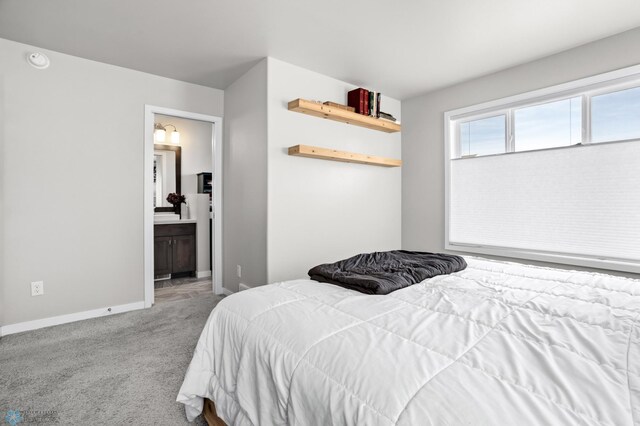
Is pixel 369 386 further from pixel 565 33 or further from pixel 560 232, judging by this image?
pixel 565 33

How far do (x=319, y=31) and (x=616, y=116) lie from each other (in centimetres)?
261

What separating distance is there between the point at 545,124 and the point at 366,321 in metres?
3.04

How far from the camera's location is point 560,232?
2996 millimetres

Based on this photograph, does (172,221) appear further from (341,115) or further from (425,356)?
(425,356)

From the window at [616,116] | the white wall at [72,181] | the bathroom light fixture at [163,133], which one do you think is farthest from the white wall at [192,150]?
the window at [616,116]

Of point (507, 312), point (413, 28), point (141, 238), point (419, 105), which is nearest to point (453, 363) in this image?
point (507, 312)

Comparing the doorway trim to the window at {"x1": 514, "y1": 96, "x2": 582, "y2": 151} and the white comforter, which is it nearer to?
the white comforter

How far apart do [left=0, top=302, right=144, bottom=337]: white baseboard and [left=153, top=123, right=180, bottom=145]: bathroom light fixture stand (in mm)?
2905

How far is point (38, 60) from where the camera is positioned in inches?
112

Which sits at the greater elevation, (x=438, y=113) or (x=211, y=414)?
(x=438, y=113)

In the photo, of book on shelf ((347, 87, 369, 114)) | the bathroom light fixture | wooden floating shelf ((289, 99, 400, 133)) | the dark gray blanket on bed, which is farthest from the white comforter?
the bathroom light fixture

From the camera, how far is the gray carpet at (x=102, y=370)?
1.75 meters

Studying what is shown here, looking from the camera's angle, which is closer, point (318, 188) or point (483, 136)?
point (318, 188)

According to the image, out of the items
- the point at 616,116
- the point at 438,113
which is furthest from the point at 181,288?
the point at 616,116
